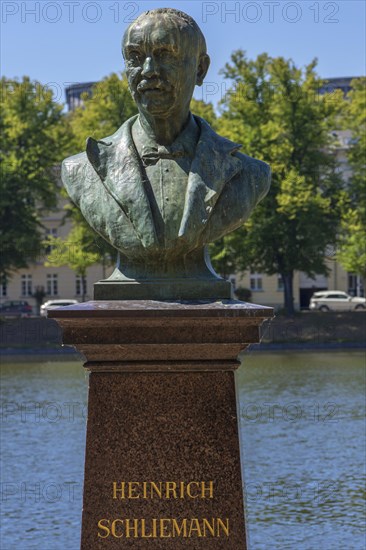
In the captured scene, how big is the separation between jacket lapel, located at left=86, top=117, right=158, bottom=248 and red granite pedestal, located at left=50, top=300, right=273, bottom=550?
0.51 metres

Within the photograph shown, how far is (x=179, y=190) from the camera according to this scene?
712 cm

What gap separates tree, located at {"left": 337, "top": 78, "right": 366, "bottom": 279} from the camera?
150ft

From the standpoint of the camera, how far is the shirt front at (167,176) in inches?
276

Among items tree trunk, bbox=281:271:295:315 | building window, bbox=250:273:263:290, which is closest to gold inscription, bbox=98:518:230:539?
tree trunk, bbox=281:271:295:315

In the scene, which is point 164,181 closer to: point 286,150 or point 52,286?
point 286,150

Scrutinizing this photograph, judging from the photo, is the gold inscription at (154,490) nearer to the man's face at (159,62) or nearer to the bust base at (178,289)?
the bust base at (178,289)

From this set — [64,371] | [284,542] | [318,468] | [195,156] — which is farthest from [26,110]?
[195,156]

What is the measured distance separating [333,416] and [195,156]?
14.2 m

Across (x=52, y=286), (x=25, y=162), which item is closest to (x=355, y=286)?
(x=52, y=286)

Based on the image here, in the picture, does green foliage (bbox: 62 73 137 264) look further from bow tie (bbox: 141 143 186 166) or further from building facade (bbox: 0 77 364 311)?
bow tie (bbox: 141 143 186 166)

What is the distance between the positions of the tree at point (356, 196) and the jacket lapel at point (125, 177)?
3855cm

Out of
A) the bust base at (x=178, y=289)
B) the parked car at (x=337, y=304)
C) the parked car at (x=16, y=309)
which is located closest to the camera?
the bust base at (x=178, y=289)

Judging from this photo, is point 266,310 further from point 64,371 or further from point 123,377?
point 64,371

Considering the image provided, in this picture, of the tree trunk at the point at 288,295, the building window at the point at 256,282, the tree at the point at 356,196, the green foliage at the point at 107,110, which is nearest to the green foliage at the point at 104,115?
the green foliage at the point at 107,110
